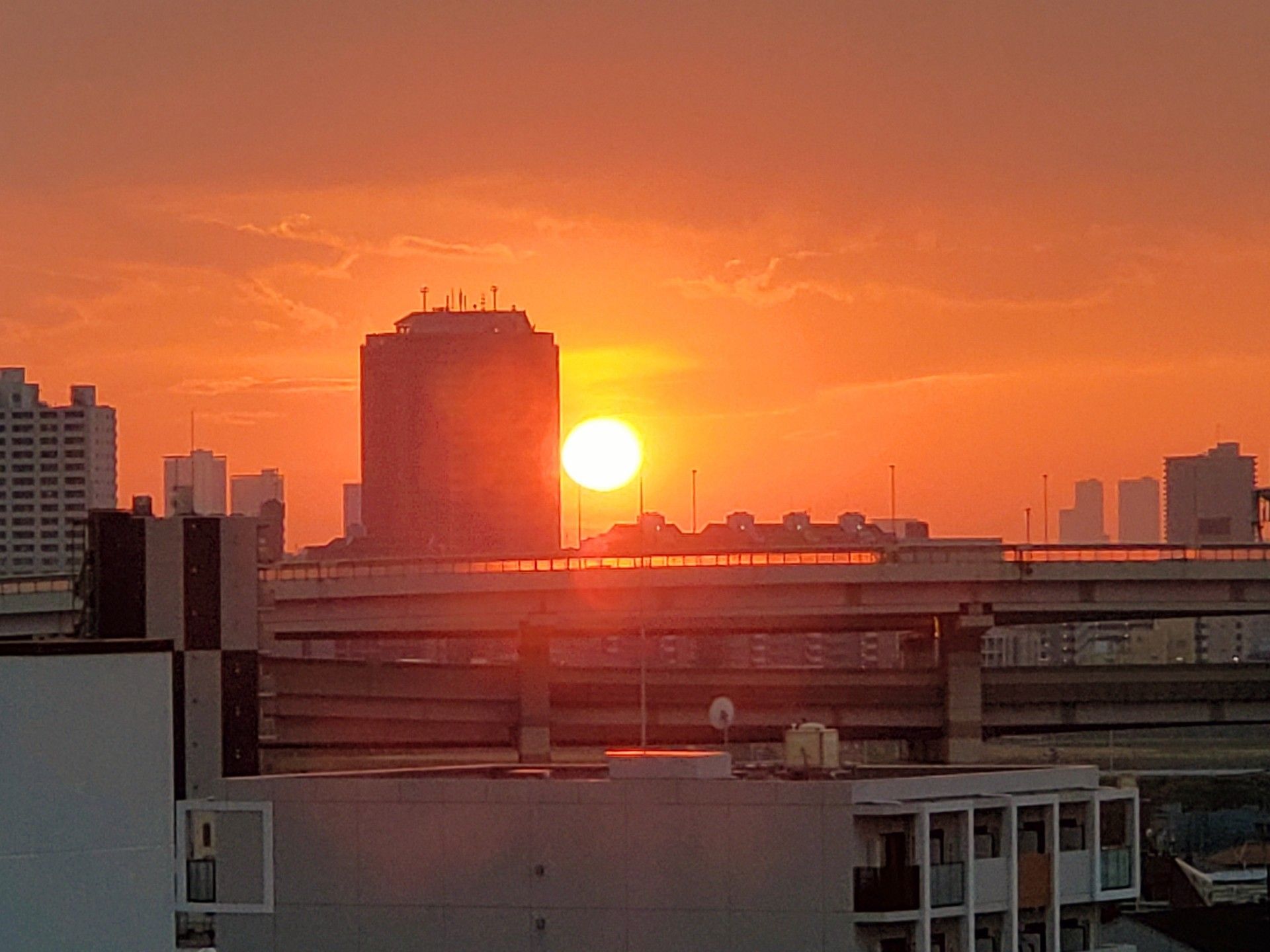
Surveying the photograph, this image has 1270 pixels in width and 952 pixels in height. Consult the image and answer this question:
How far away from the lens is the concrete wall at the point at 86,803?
23.7 m

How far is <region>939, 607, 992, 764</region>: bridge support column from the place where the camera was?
143250 mm

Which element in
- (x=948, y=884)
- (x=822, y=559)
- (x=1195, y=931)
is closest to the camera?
(x=948, y=884)

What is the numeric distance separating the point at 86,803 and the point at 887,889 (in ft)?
98.7

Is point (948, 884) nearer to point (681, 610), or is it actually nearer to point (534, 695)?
point (681, 610)

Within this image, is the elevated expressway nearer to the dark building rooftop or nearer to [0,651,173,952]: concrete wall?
the dark building rooftop

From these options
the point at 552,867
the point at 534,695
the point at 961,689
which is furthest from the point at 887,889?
the point at 534,695

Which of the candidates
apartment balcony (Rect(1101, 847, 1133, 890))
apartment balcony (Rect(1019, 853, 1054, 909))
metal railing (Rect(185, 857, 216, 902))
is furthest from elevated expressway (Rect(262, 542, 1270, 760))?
apartment balcony (Rect(1019, 853, 1054, 909))

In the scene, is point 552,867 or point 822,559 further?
point 822,559

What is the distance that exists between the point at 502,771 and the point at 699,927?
9.29m

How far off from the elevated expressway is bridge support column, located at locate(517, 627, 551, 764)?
71 mm

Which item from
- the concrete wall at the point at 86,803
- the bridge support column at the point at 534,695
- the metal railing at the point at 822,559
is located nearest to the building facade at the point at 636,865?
the concrete wall at the point at 86,803

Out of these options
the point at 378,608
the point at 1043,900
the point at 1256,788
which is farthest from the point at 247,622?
the point at 1256,788

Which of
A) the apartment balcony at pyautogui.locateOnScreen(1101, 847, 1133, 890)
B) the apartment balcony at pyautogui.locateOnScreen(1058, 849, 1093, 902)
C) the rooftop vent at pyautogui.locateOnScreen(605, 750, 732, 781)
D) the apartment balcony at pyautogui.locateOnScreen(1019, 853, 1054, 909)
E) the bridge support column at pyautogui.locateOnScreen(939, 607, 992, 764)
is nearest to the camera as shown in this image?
the rooftop vent at pyautogui.locateOnScreen(605, 750, 732, 781)

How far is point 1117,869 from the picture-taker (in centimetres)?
5800
